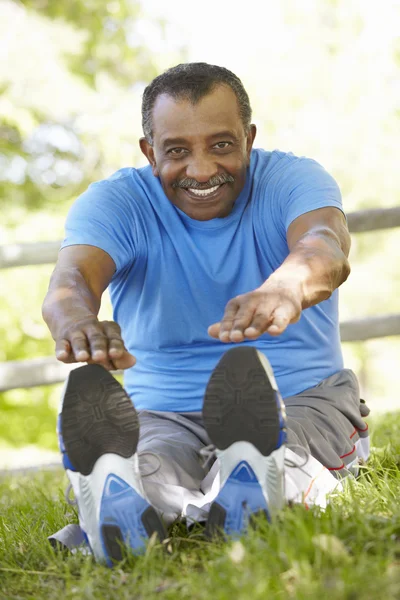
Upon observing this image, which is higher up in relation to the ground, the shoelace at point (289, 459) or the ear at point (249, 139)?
the ear at point (249, 139)

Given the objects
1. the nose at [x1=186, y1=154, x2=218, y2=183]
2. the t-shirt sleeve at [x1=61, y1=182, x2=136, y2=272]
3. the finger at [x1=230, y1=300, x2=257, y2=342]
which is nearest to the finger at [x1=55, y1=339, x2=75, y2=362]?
the finger at [x1=230, y1=300, x2=257, y2=342]

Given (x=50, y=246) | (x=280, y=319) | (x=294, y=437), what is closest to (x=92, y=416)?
(x=280, y=319)

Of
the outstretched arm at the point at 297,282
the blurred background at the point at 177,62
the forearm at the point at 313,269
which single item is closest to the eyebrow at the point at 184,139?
the outstretched arm at the point at 297,282

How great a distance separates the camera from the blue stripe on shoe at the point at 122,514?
5.93 feet

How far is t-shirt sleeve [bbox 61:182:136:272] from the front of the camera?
251cm

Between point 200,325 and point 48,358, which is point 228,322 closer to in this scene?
point 200,325

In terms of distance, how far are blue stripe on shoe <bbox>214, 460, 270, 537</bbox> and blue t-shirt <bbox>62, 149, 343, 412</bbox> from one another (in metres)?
0.78

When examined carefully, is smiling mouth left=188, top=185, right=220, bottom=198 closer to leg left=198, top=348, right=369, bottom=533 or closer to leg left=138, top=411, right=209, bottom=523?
leg left=138, top=411, right=209, bottom=523

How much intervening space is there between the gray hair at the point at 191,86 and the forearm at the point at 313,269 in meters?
0.65

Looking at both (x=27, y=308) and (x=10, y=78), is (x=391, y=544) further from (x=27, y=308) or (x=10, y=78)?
(x=10, y=78)

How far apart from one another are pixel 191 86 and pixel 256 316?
1101mm

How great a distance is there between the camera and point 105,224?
2572 mm

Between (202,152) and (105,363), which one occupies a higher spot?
(202,152)

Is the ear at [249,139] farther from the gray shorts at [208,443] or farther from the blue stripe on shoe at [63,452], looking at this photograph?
the blue stripe on shoe at [63,452]
